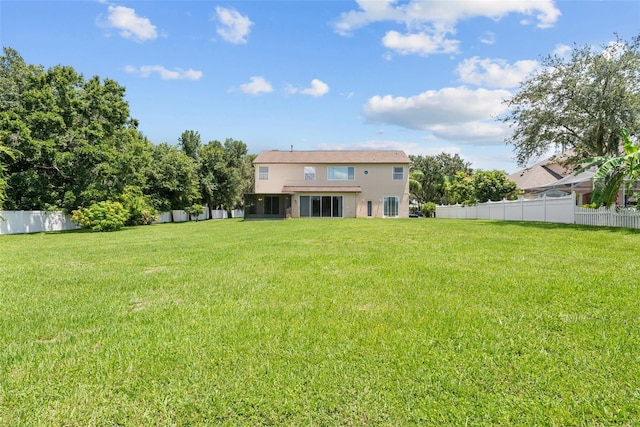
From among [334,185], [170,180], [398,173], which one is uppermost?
[398,173]

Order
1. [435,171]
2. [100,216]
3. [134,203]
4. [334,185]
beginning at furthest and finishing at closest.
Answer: [435,171] < [334,185] < [134,203] < [100,216]

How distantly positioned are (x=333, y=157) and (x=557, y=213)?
69.9 ft

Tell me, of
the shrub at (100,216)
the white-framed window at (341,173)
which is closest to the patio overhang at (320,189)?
the white-framed window at (341,173)

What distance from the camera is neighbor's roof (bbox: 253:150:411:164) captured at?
34188mm

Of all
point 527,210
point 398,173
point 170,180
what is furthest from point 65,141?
point 527,210

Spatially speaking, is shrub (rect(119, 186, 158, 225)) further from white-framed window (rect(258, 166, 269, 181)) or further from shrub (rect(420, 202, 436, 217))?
shrub (rect(420, 202, 436, 217))

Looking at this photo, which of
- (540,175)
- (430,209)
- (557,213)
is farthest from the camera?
(430,209)

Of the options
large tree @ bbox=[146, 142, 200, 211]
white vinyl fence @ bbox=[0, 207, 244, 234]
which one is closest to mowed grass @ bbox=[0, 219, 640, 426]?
white vinyl fence @ bbox=[0, 207, 244, 234]

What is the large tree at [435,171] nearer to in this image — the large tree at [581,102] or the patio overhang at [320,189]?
the patio overhang at [320,189]

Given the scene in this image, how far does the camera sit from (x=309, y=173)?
114 ft

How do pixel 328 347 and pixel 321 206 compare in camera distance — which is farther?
pixel 321 206

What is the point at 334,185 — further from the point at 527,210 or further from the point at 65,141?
the point at 65,141

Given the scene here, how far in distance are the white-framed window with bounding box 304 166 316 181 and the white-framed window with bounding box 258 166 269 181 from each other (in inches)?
146

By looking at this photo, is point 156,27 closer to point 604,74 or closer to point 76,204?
point 76,204
